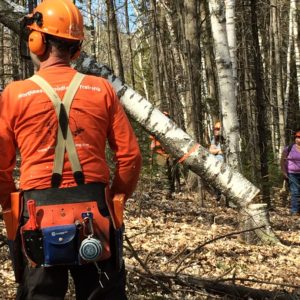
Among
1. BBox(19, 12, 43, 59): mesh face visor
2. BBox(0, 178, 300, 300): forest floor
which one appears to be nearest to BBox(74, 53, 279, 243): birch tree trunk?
BBox(0, 178, 300, 300): forest floor

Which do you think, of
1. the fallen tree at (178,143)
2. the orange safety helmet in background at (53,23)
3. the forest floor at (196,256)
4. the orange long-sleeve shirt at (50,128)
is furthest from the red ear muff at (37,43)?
the fallen tree at (178,143)

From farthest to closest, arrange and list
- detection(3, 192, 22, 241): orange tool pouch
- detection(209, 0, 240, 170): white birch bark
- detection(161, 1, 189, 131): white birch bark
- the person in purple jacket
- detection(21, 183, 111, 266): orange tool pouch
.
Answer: detection(161, 1, 189, 131): white birch bark, the person in purple jacket, detection(209, 0, 240, 170): white birch bark, detection(3, 192, 22, 241): orange tool pouch, detection(21, 183, 111, 266): orange tool pouch

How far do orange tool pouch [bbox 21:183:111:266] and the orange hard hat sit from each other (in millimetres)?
913

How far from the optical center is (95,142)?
2.91m

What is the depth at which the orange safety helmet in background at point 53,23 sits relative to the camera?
2.98 m

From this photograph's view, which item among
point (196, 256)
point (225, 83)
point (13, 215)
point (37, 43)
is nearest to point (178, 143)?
point (196, 256)

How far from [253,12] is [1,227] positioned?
282 inches

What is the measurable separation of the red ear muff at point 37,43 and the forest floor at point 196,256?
2.18m

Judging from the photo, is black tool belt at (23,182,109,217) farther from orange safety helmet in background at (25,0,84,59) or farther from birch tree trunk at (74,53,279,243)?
birch tree trunk at (74,53,279,243)

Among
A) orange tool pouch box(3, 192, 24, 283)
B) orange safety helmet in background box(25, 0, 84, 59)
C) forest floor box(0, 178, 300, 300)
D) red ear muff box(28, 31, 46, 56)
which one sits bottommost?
forest floor box(0, 178, 300, 300)

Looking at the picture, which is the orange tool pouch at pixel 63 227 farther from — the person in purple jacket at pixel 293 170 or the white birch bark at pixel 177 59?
the white birch bark at pixel 177 59

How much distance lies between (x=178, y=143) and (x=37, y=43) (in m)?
3.36

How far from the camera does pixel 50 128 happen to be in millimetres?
2805

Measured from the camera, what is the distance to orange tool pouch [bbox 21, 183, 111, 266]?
272 centimetres
